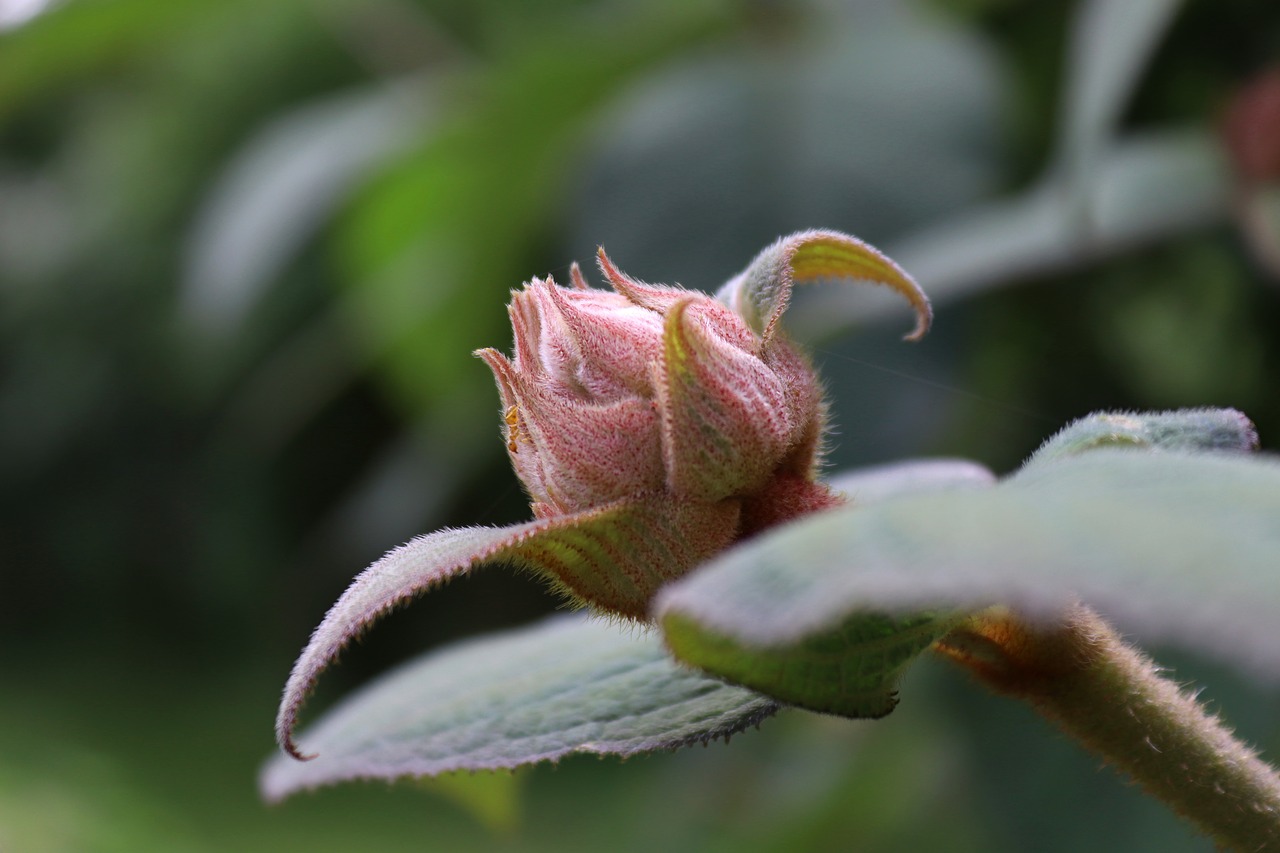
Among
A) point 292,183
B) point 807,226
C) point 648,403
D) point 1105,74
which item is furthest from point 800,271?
point 292,183

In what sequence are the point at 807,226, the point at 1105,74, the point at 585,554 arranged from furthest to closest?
the point at 807,226 < the point at 1105,74 < the point at 585,554

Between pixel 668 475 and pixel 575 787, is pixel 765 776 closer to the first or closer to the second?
pixel 668 475

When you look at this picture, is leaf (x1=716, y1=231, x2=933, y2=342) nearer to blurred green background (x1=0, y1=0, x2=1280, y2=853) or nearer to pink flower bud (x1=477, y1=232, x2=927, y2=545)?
pink flower bud (x1=477, y1=232, x2=927, y2=545)

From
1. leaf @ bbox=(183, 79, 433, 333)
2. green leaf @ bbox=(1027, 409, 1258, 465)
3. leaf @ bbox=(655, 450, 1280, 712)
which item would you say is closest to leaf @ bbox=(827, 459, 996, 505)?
green leaf @ bbox=(1027, 409, 1258, 465)

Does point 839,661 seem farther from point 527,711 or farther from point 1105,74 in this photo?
point 1105,74

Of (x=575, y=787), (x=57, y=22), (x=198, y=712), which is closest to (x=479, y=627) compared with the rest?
(x=575, y=787)

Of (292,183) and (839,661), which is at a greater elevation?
(292,183)

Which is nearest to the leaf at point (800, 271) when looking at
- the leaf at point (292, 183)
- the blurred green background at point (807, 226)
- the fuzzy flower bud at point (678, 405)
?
the fuzzy flower bud at point (678, 405)
